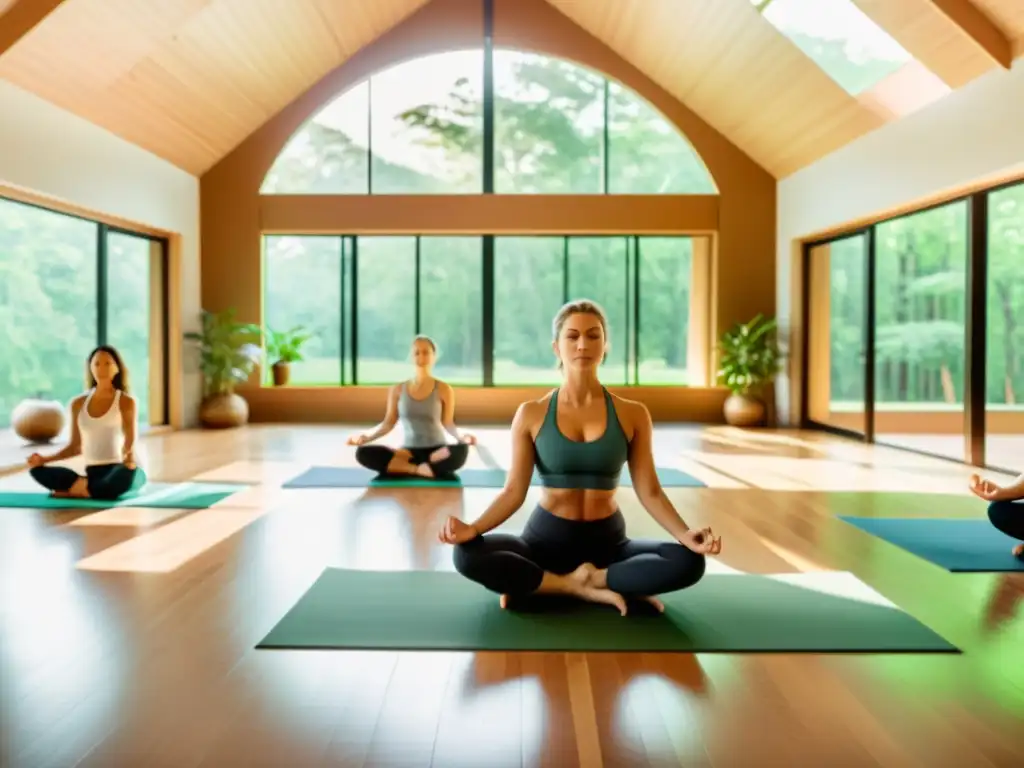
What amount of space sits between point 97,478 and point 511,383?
5.39 m

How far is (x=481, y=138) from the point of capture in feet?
29.3

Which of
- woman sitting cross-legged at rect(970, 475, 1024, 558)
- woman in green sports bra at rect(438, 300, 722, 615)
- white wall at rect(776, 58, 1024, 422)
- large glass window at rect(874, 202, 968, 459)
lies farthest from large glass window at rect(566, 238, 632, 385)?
woman in green sports bra at rect(438, 300, 722, 615)

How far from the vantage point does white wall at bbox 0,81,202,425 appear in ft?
17.8

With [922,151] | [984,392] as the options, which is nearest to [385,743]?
[984,392]

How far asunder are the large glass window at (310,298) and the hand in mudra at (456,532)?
7032mm

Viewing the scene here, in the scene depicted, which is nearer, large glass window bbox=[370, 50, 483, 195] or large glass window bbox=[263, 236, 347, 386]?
large glass window bbox=[370, 50, 483, 195]

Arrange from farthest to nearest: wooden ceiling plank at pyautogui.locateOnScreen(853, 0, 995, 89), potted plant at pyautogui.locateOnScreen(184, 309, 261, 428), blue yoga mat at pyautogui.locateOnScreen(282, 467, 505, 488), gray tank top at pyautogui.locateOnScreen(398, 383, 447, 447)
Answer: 1. potted plant at pyautogui.locateOnScreen(184, 309, 261, 428)
2. wooden ceiling plank at pyautogui.locateOnScreen(853, 0, 995, 89)
3. gray tank top at pyautogui.locateOnScreen(398, 383, 447, 447)
4. blue yoga mat at pyautogui.locateOnScreen(282, 467, 505, 488)

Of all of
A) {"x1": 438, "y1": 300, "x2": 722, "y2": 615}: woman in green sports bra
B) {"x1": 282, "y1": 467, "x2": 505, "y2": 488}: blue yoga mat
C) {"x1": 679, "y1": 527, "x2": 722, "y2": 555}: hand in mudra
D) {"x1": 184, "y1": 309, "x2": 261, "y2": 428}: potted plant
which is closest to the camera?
{"x1": 679, "y1": 527, "x2": 722, "y2": 555}: hand in mudra

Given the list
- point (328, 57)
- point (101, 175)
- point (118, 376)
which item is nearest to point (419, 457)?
point (118, 376)

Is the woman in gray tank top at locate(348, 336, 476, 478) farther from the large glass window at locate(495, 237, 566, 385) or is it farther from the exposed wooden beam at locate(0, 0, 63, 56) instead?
the large glass window at locate(495, 237, 566, 385)

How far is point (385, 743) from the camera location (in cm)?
163

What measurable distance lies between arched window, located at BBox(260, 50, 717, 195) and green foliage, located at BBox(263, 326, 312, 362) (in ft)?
4.79

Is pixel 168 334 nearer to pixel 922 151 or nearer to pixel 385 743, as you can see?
pixel 922 151

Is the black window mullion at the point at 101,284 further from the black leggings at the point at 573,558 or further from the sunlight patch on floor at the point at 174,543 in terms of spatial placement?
the black leggings at the point at 573,558
